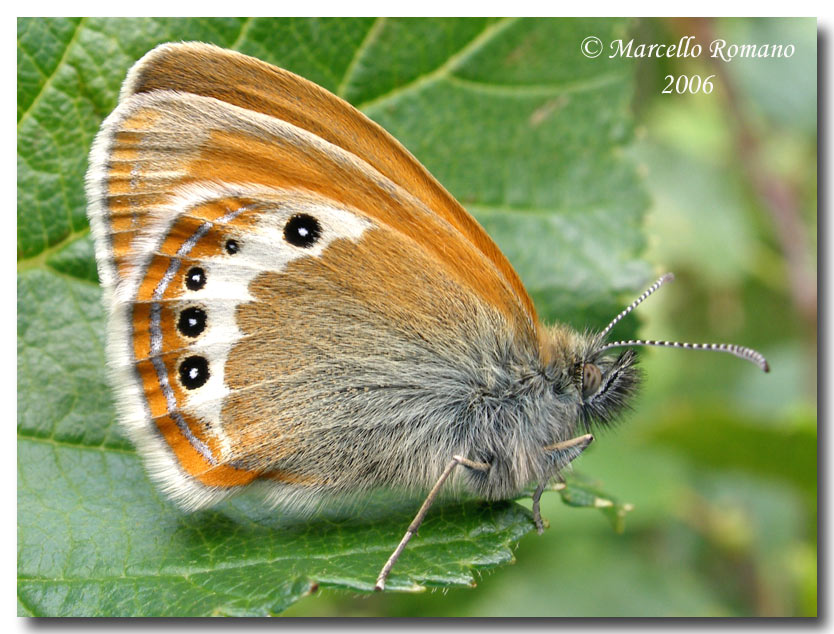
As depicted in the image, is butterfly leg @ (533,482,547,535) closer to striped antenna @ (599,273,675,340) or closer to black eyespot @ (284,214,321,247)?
striped antenna @ (599,273,675,340)

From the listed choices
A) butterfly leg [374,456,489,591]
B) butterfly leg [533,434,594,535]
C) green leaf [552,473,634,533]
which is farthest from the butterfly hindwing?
green leaf [552,473,634,533]

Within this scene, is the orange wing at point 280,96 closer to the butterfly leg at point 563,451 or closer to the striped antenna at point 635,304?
the striped antenna at point 635,304

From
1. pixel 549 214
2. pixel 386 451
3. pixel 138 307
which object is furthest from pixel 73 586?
pixel 549 214

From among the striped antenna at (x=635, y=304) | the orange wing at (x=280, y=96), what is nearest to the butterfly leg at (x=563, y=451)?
the striped antenna at (x=635, y=304)
